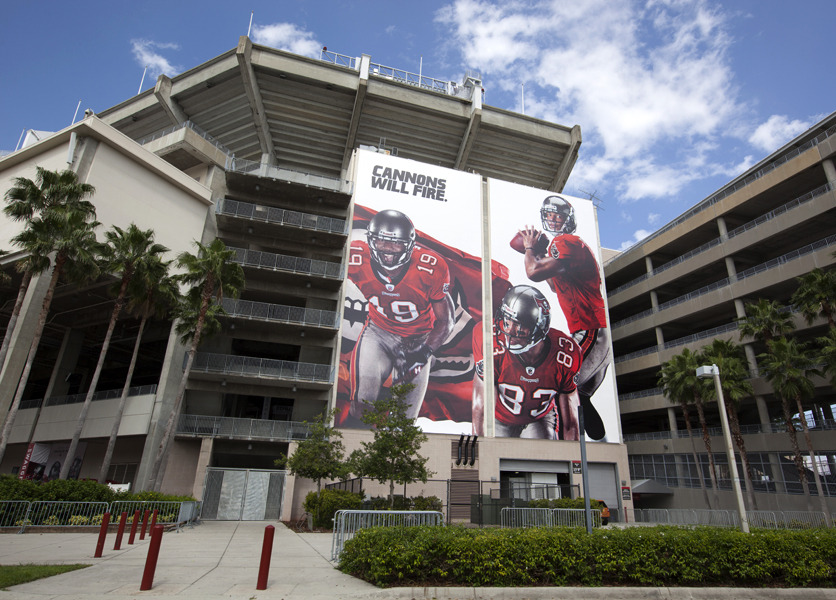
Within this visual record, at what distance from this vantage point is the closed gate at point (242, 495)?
29812 mm

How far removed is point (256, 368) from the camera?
3478 centimetres

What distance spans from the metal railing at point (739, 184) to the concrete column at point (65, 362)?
2075 inches

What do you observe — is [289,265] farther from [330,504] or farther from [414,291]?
[330,504]

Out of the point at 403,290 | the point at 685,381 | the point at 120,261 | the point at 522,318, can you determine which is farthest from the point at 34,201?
the point at 685,381

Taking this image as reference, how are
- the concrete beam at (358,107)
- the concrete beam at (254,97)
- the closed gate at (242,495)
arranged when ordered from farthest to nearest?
1. the concrete beam at (358,107)
2. the concrete beam at (254,97)
3. the closed gate at (242,495)

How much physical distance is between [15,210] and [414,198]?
25733mm

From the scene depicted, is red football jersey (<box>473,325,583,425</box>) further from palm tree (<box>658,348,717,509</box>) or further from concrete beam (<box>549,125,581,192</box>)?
concrete beam (<box>549,125,581,192</box>)

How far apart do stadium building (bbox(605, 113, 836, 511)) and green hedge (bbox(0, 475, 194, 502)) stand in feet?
123

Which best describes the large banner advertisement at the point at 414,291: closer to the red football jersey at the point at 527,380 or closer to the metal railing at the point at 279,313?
the metal railing at the point at 279,313

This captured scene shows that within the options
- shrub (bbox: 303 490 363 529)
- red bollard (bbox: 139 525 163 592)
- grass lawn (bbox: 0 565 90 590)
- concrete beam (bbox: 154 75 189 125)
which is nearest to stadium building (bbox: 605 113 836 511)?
shrub (bbox: 303 490 363 529)

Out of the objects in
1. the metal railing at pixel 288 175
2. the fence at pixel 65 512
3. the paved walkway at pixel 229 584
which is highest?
the metal railing at pixel 288 175

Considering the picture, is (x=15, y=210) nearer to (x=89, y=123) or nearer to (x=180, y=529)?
(x=89, y=123)

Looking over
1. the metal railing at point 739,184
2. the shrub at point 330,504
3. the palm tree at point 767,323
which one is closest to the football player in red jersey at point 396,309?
the shrub at point 330,504

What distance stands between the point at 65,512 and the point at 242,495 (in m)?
11.7
